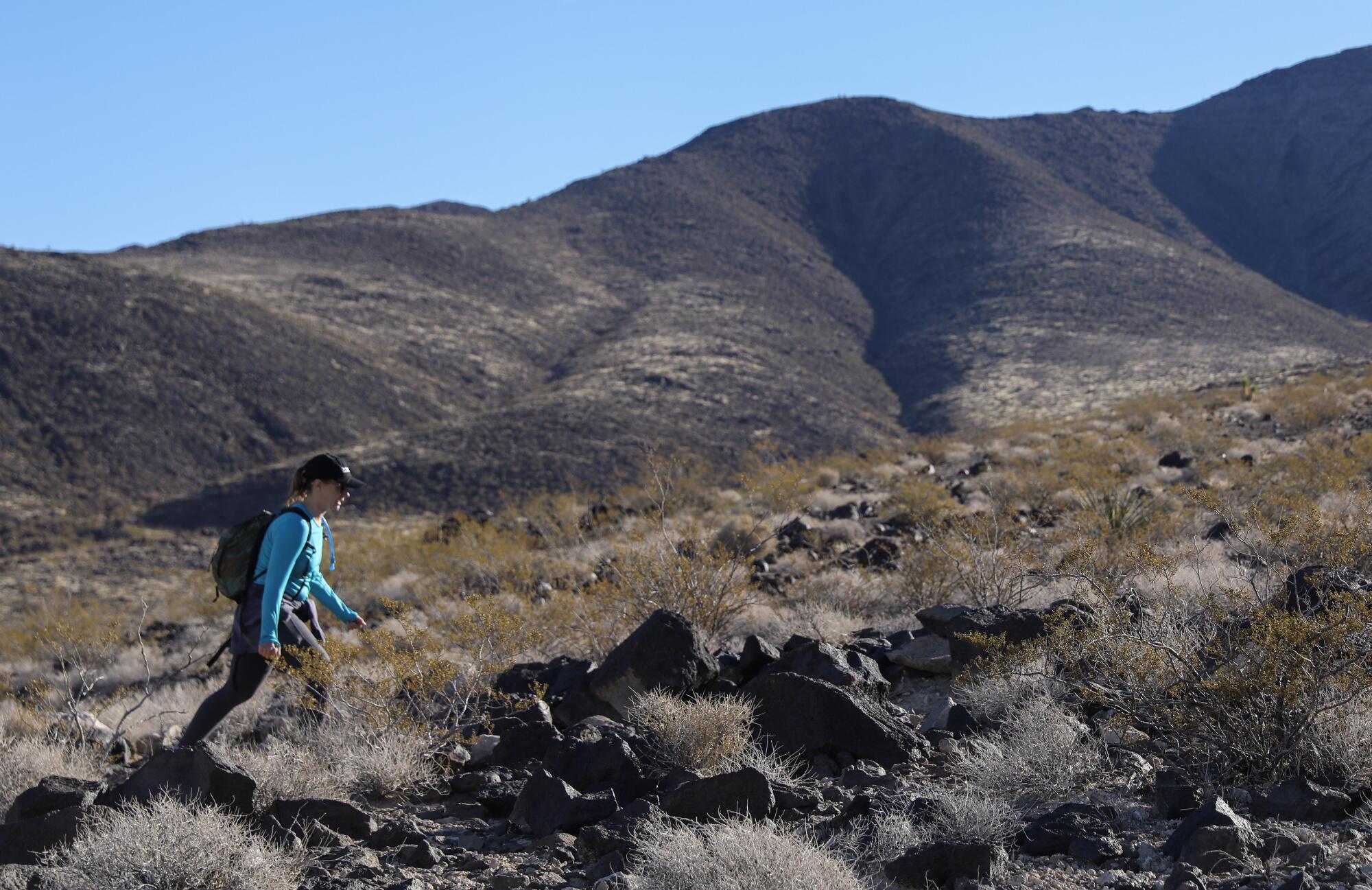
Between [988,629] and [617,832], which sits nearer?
[617,832]

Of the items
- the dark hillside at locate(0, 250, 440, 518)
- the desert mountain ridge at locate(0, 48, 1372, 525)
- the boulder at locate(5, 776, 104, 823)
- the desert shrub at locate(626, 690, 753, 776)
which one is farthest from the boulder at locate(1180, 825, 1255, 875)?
the dark hillside at locate(0, 250, 440, 518)

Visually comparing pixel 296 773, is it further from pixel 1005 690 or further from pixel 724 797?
pixel 1005 690

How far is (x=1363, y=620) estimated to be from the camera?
4656 mm

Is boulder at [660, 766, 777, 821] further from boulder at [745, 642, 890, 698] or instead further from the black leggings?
the black leggings

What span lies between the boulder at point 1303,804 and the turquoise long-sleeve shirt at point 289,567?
13.7 ft

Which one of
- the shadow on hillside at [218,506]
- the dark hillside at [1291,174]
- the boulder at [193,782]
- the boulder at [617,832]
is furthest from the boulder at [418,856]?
the dark hillside at [1291,174]

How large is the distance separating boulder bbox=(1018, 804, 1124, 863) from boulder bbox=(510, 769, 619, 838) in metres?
1.76

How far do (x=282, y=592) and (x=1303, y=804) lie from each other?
4538mm

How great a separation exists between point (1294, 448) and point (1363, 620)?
11427 millimetres

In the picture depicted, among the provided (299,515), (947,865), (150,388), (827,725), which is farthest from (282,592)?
(150,388)

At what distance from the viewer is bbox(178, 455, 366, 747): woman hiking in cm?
566

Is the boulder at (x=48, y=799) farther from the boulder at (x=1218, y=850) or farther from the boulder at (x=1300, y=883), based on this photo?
the boulder at (x=1300, y=883)

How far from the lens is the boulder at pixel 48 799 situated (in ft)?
17.8

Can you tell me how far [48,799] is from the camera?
544cm
